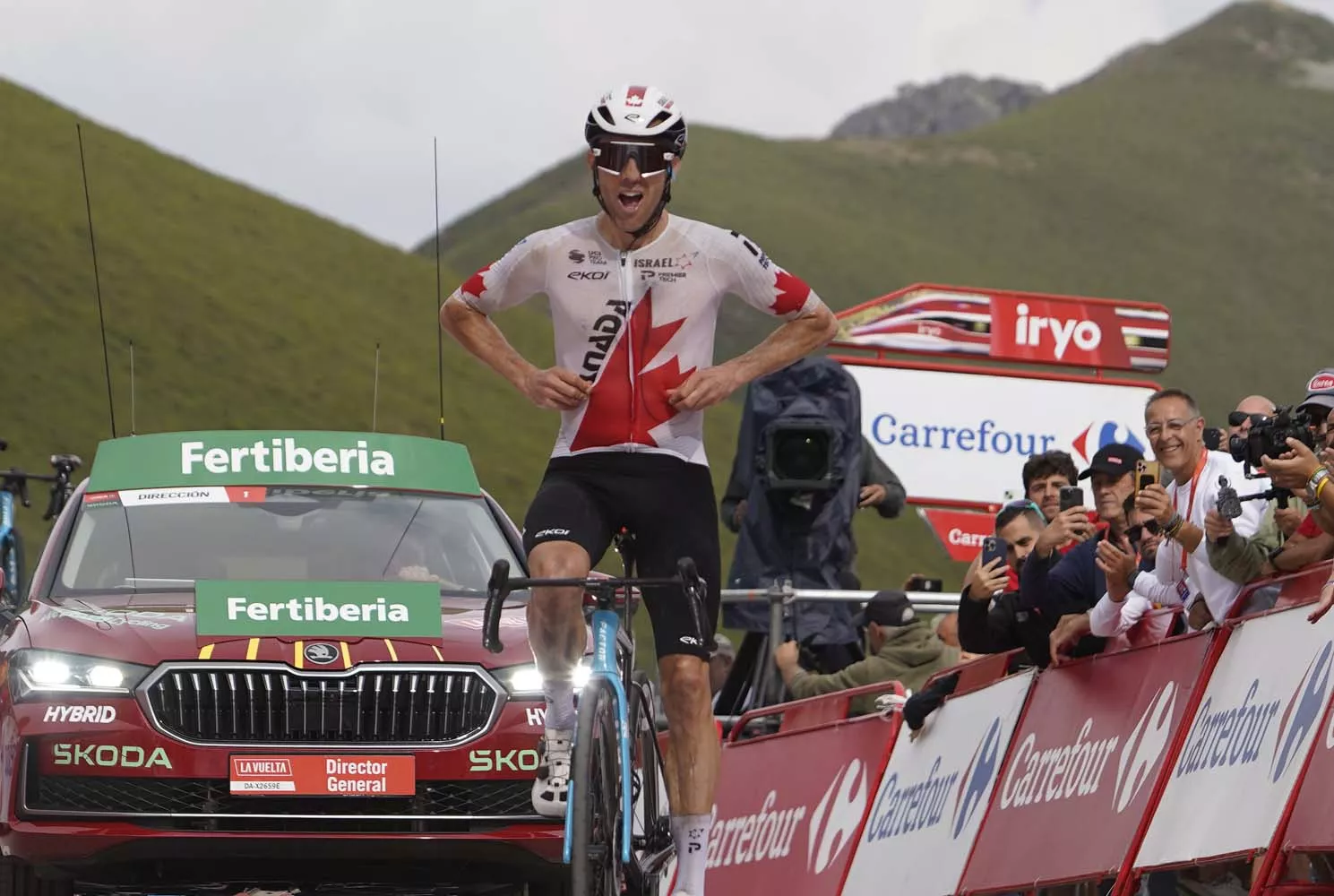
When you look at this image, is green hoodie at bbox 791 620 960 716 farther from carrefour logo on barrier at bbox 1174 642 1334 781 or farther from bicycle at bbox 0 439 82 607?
bicycle at bbox 0 439 82 607

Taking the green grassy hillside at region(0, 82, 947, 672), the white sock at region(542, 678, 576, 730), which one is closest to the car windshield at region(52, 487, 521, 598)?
the white sock at region(542, 678, 576, 730)

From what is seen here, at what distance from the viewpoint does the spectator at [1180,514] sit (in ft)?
31.3

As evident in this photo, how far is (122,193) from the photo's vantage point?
9394 cm

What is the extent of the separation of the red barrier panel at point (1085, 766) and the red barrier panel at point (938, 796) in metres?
0.15

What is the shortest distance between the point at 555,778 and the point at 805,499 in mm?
6659

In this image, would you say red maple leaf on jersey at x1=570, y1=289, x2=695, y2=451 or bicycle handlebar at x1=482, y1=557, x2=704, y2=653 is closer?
bicycle handlebar at x1=482, y1=557, x2=704, y2=653

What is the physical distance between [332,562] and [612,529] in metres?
→ 2.28

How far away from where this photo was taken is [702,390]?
7.81m

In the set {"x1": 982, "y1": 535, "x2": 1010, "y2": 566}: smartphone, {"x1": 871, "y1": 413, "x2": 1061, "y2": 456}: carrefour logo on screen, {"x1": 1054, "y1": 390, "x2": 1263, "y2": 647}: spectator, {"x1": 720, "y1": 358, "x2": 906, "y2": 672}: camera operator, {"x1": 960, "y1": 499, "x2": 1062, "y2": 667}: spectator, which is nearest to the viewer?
{"x1": 1054, "y1": 390, "x2": 1263, "y2": 647}: spectator

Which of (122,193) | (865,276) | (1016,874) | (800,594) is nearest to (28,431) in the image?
(122,193)

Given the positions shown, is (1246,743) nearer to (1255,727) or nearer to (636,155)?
(1255,727)

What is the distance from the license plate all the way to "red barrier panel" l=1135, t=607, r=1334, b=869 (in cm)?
263

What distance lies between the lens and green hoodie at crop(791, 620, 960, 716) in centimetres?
1280

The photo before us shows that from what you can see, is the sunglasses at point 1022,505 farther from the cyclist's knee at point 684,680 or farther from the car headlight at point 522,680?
the cyclist's knee at point 684,680
